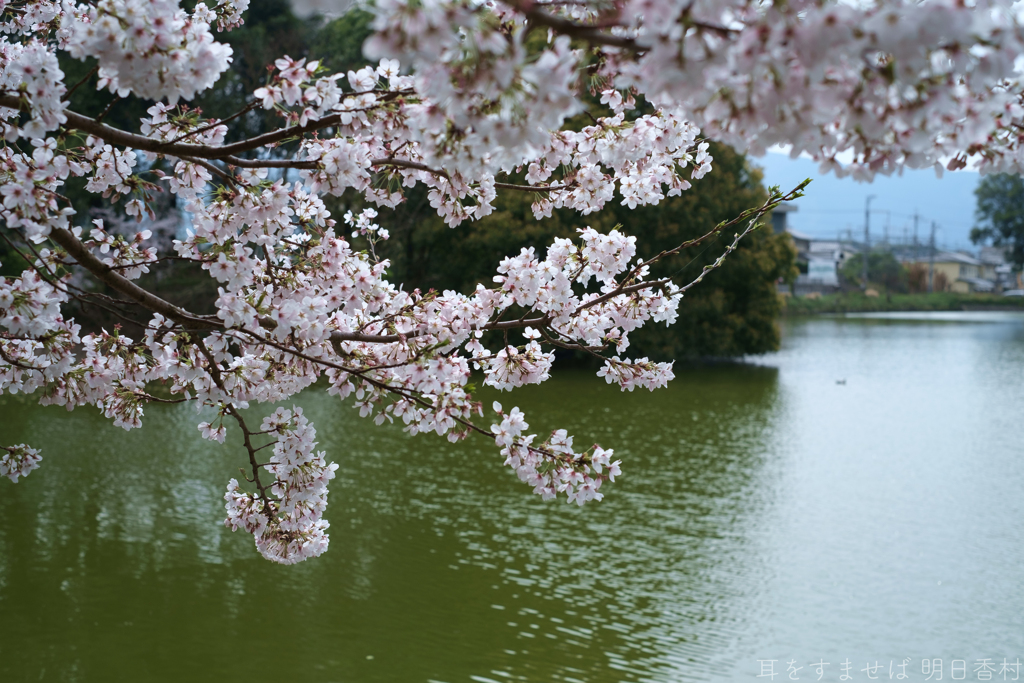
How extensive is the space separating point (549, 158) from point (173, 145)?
101 cm

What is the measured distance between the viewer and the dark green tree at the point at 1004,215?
47.1 m

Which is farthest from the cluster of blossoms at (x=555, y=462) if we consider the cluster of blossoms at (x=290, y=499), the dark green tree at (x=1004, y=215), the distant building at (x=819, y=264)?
the dark green tree at (x=1004, y=215)

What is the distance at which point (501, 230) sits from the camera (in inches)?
612

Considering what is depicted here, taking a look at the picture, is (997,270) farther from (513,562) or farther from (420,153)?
(420,153)

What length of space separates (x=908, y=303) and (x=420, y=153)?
47.6 meters

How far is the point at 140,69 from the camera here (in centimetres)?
168

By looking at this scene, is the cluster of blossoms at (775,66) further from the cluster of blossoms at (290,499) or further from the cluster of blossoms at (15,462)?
the cluster of blossoms at (15,462)

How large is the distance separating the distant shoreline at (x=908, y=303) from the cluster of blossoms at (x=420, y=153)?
38262mm

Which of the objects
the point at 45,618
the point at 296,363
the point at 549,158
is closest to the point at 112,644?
the point at 45,618

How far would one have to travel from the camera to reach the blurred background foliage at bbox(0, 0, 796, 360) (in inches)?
611

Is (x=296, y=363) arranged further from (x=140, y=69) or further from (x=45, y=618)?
(x=45, y=618)

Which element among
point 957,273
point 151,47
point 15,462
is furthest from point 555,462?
point 957,273

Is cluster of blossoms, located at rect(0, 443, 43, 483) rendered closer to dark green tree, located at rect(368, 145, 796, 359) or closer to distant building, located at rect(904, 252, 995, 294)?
dark green tree, located at rect(368, 145, 796, 359)

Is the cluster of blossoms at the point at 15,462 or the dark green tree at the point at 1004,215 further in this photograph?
the dark green tree at the point at 1004,215
